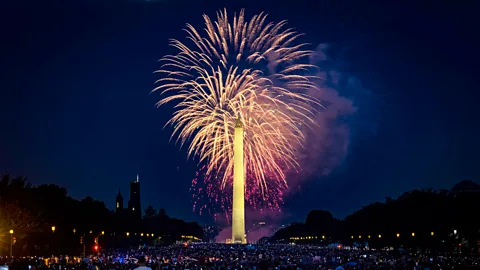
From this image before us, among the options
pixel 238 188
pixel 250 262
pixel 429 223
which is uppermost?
pixel 238 188

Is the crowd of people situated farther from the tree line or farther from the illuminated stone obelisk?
the illuminated stone obelisk

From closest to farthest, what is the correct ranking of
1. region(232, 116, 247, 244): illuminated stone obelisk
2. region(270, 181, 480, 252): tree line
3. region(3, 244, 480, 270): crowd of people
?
region(3, 244, 480, 270): crowd of people
region(270, 181, 480, 252): tree line
region(232, 116, 247, 244): illuminated stone obelisk

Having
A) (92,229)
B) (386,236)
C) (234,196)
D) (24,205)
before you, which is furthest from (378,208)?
(24,205)

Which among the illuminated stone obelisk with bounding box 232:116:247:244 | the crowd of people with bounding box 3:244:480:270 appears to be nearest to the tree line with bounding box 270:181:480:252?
the crowd of people with bounding box 3:244:480:270

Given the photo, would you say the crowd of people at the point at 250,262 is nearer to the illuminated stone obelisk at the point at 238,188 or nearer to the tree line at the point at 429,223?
the tree line at the point at 429,223

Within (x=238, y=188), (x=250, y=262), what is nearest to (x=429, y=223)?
(x=238, y=188)

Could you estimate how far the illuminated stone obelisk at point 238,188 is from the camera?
113 meters

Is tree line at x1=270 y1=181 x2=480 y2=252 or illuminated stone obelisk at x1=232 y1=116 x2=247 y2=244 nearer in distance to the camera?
tree line at x1=270 y1=181 x2=480 y2=252

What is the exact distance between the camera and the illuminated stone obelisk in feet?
372

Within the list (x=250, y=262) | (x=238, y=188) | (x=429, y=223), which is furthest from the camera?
(x=238, y=188)

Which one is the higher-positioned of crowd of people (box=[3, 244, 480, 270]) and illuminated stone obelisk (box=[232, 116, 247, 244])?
illuminated stone obelisk (box=[232, 116, 247, 244])

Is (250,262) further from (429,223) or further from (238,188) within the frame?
(238,188)

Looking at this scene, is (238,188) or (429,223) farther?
(238,188)

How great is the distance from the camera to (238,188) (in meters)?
120
